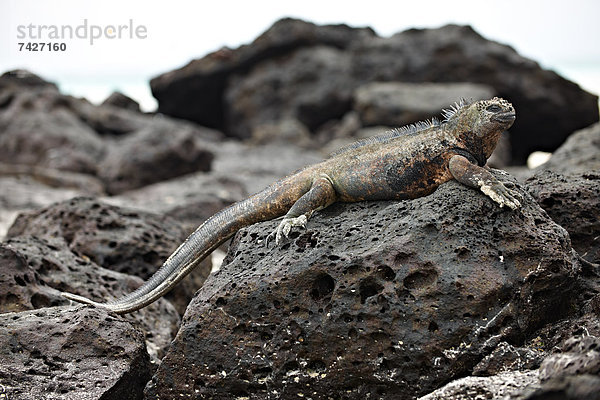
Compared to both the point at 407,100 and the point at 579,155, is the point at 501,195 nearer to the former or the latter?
the point at 579,155

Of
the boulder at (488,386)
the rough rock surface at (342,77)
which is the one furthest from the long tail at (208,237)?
the rough rock surface at (342,77)

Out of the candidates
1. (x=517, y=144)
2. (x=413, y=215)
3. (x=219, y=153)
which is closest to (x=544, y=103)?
(x=517, y=144)

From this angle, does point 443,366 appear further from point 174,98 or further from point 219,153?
point 174,98

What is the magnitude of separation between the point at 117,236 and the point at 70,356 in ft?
6.67

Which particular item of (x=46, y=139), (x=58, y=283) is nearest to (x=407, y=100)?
(x=46, y=139)

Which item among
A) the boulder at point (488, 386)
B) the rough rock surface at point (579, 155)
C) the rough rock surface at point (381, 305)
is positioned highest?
the rough rock surface at point (579, 155)

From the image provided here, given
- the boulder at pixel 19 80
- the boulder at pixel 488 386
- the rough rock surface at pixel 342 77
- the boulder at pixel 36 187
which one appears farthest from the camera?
the boulder at pixel 19 80

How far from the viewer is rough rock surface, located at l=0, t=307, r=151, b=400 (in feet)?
→ 12.3

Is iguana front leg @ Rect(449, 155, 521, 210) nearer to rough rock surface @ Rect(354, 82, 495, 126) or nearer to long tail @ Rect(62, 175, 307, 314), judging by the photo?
long tail @ Rect(62, 175, 307, 314)

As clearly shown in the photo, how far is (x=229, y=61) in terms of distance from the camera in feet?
70.1

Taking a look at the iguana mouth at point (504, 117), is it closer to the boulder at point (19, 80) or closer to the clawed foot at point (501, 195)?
the clawed foot at point (501, 195)

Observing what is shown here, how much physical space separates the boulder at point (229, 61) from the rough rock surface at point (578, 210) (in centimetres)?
1655

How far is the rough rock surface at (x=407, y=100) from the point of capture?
628 inches

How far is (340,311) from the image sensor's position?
3664mm
